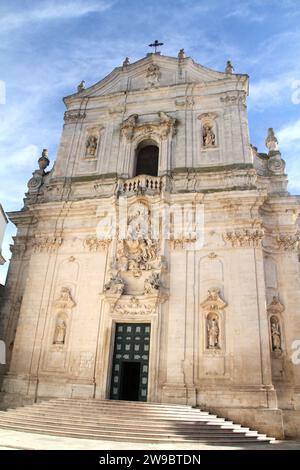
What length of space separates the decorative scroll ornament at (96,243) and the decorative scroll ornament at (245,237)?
15.8ft

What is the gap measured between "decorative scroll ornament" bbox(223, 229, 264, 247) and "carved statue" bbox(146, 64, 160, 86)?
968 centimetres

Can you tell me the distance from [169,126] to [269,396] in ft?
38.9

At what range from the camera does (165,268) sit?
13805 mm

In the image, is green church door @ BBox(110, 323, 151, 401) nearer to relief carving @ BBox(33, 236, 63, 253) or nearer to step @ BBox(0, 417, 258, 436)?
step @ BBox(0, 417, 258, 436)

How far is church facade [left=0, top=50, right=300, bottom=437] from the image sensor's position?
1220 centimetres

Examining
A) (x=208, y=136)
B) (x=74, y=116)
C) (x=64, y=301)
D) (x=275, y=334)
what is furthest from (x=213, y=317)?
(x=74, y=116)

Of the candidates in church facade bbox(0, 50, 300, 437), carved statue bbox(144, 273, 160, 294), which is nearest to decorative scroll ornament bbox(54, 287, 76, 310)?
church facade bbox(0, 50, 300, 437)

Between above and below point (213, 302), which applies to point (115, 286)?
above

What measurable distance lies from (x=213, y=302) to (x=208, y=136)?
25.6 ft

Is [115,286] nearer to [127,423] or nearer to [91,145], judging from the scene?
[127,423]

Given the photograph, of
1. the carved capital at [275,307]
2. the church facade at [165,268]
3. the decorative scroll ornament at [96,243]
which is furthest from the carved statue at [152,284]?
the carved capital at [275,307]

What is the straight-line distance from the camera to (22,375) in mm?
13383

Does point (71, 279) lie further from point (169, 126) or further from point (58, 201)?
point (169, 126)

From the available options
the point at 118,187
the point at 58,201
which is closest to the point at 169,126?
the point at 118,187
